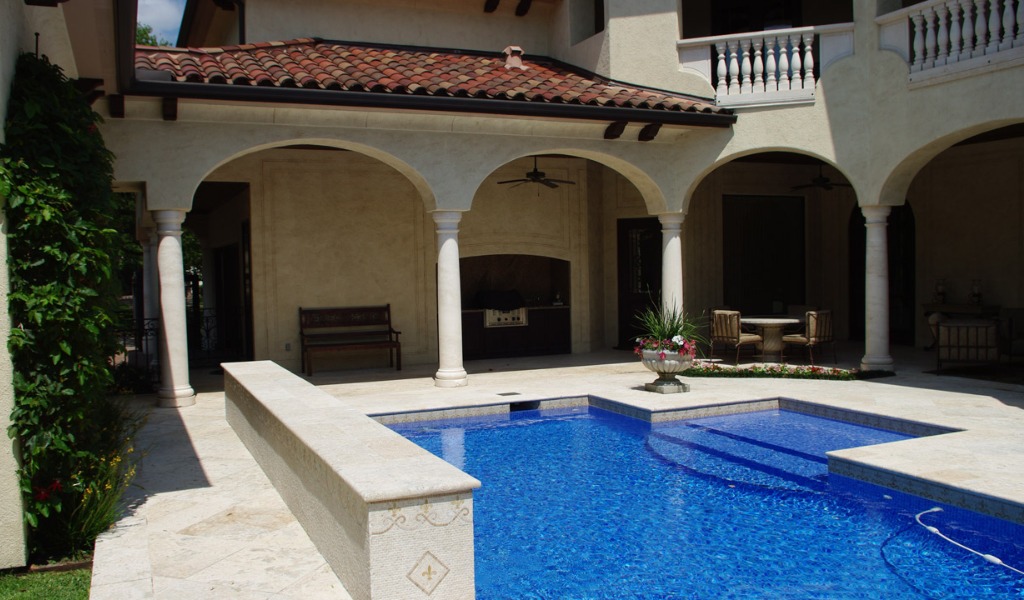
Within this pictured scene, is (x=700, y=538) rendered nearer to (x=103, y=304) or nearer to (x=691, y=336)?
(x=103, y=304)

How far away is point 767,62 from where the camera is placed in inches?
499

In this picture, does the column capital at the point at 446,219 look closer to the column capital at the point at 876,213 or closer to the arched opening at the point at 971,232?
the column capital at the point at 876,213

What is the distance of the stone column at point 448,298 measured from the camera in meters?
12.1

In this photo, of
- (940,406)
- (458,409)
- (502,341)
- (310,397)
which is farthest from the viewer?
(502,341)

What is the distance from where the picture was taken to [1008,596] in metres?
4.96

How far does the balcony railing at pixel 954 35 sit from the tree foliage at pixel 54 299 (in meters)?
10.3

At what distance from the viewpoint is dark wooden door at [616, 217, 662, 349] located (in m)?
16.8

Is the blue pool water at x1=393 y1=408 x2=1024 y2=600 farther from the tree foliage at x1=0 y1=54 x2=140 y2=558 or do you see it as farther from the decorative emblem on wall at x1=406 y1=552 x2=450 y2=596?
the tree foliage at x1=0 y1=54 x2=140 y2=558

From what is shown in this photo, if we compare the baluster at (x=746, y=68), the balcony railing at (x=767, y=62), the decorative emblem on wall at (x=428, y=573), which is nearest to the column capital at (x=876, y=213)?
the balcony railing at (x=767, y=62)

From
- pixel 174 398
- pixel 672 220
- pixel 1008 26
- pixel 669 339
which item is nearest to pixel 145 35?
pixel 174 398

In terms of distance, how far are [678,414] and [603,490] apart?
3100mm

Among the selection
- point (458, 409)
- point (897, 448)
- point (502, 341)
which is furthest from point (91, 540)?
point (502, 341)

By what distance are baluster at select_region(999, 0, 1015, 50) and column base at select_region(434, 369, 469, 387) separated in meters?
8.30

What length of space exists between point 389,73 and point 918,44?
7.30 metres
